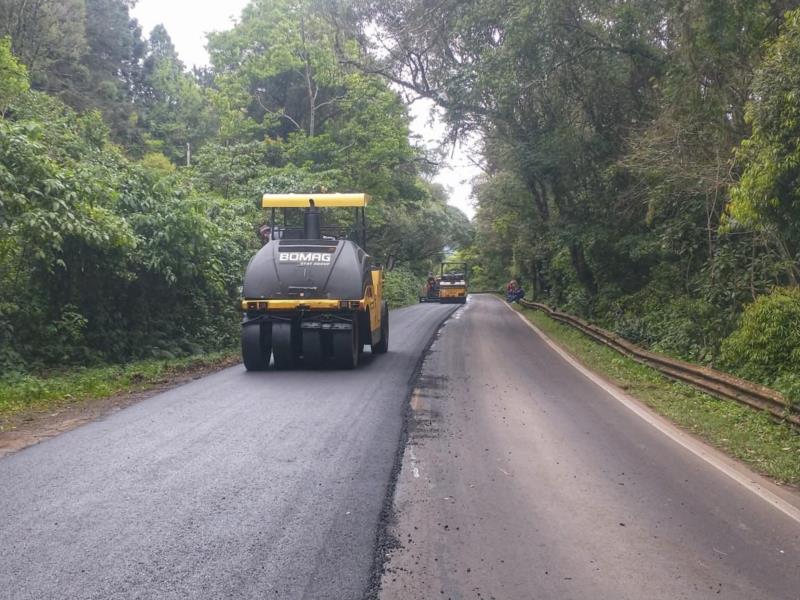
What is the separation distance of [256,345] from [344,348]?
5.13 ft

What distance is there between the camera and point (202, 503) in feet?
18.5

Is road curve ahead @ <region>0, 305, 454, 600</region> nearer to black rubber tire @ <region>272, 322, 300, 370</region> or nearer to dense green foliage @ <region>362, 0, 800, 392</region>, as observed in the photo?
black rubber tire @ <region>272, 322, 300, 370</region>

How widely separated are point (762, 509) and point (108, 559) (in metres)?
5.06

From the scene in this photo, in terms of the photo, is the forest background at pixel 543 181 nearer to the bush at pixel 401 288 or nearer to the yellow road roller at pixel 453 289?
the bush at pixel 401 288

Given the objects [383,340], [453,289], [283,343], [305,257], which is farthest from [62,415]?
[453,289]

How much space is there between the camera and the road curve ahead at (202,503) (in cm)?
432

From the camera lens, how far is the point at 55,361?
1370 centimetres

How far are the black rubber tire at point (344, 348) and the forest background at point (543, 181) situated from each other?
4312 millimetres

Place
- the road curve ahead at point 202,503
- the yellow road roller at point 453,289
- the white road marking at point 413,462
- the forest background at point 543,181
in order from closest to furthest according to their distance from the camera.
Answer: the road curve ahead at point 202,503 → the white road marking at point 413,462 → the forest background at point 543,181 → the yellow road roller at point 453,289

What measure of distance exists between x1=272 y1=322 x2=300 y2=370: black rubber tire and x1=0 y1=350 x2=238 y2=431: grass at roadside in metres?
1.98

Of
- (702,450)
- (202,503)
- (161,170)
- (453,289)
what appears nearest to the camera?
(202,503)

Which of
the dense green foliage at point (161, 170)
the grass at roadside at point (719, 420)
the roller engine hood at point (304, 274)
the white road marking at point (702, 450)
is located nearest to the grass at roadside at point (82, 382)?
the dense green foliage at point (161, 170)

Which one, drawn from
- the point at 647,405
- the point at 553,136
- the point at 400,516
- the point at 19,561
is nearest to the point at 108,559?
the point at 19,561

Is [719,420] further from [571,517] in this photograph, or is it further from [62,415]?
[62,415]
